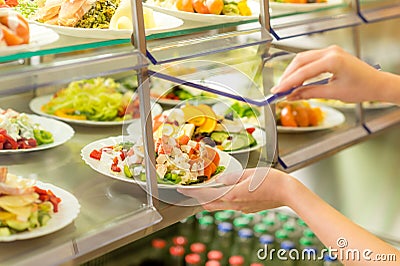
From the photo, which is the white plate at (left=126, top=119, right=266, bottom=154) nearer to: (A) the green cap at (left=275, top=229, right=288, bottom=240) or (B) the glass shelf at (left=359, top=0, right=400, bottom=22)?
(B) the glass shelf at (left=359, top=0, right=400, bottom=22)

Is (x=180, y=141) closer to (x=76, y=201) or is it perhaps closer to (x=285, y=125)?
(x=76, y=201)

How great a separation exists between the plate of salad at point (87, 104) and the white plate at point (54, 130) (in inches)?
2.0

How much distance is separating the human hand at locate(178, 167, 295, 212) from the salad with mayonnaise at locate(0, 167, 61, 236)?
0.27 meters

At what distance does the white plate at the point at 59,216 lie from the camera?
1.13 meters

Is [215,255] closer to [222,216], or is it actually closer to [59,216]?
[222,216]

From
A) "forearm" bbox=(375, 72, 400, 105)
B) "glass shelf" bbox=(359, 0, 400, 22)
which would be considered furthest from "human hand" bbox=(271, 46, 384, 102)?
"glass shelf" bbox=(359, 0, 400, 22)

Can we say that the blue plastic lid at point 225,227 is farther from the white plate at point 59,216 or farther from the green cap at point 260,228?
the white plate at point 59,216

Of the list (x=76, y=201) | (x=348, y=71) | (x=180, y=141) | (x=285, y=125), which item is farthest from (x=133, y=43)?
(x=285, y=125)

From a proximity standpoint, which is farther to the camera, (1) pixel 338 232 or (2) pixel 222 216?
(2) pixel 222 216

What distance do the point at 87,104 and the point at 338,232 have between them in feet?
3.13

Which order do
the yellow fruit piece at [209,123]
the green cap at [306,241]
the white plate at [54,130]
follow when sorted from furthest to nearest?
the green cap at [306,241]
the white plate at [54,130]
the yellow fruit piece at [209,123]

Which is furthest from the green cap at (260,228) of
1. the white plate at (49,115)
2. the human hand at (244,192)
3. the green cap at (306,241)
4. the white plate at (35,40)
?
the white plate at (35,40)

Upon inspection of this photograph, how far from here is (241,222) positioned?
7.81 feet

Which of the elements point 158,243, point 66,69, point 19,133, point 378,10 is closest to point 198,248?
point 158,243
